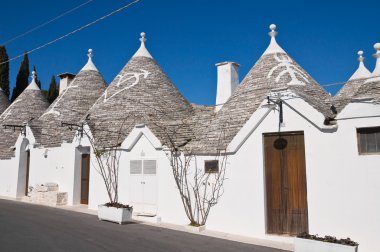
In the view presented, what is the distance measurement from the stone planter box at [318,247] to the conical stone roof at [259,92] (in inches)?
146

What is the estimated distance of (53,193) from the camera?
54.7 ft

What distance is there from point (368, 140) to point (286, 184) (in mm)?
2485

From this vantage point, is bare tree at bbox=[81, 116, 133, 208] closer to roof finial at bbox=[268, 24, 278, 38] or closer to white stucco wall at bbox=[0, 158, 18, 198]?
roof finial at bbox=[268, 24, 278, 38]

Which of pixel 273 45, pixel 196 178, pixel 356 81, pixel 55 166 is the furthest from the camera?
pixel 356 81

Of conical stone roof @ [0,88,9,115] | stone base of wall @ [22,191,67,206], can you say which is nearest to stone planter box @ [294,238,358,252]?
stone base of wall @ [22,191,67,206]

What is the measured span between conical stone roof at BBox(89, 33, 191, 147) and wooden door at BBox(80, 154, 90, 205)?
178cm

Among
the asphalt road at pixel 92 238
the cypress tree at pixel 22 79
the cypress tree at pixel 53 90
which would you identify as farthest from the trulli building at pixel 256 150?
the cypress tree at pixel 53 90

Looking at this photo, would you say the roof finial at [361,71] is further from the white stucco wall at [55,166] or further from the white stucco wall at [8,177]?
the white stucco wall at [8,177]

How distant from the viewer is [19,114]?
80.0 feet

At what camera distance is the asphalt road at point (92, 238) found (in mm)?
8219

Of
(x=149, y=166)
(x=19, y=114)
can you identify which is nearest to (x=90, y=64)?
(x=19, y=114)

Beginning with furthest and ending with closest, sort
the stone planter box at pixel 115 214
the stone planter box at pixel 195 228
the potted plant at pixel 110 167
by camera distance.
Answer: the potted plant at pixel 110 167 → the stone planter box at pixel 115 214 → the stone planter box at pixel 195 228

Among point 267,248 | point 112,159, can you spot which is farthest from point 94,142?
point 267,248

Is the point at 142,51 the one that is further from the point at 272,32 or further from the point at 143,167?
the point at 143,167
